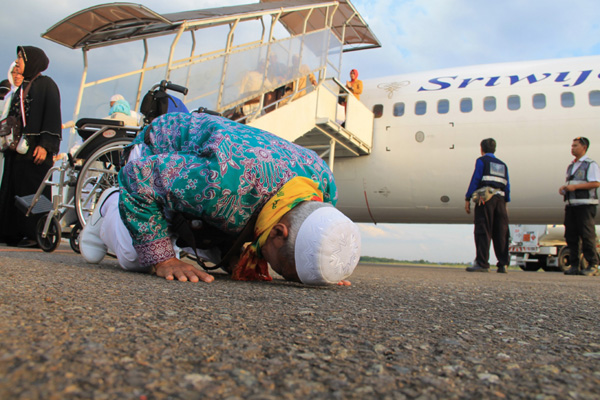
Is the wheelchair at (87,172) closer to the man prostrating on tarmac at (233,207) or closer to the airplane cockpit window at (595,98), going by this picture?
the man prostrating on tarmac at (233,207)

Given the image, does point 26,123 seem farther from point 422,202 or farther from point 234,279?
point 422,202

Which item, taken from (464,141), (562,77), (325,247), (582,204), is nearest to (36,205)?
(325,247)

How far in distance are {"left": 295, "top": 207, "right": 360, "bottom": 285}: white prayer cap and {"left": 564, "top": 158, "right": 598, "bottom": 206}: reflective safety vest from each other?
16.5 ft

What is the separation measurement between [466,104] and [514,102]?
744mm

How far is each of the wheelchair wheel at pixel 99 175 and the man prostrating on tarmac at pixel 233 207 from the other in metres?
1.59

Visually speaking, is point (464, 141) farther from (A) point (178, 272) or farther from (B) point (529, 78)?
(A) point (178, 272)

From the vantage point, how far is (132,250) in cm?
215

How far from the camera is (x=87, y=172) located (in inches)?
147

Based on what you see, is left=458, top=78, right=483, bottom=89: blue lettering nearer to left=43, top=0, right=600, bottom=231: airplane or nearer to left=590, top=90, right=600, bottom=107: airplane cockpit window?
left=43, top=0, right=600, bottom=231: airplane

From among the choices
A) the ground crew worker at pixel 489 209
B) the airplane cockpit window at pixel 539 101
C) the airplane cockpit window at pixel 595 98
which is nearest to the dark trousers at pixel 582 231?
the ground crew worker at pixel 489 209

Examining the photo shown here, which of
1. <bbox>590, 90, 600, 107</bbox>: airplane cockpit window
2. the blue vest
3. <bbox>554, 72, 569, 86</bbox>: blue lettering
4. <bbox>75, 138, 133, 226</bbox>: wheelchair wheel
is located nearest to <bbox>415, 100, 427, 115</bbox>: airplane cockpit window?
<bbox>554, 72, 569, 86</bbox>: blue lettering

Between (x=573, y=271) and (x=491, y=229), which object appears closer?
(x=491, y=229)

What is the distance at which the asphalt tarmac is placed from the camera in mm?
633

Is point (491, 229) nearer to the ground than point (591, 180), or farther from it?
nearer to the ground
